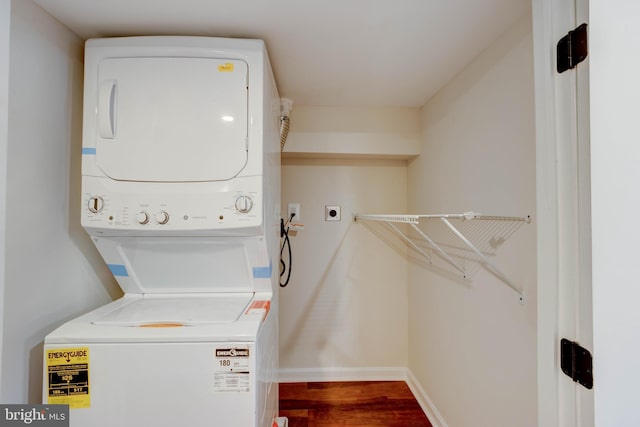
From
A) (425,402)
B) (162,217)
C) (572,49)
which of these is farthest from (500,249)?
(162,217)

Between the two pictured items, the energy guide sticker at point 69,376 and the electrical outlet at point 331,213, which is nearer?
the energy guide sticker at point 69,376

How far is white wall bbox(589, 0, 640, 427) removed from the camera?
588 mm

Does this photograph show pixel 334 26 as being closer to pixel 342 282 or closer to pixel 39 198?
pixel 39 198

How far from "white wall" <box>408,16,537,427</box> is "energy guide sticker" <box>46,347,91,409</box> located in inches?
61.9

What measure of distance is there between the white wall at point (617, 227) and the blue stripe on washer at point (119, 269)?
160 cm

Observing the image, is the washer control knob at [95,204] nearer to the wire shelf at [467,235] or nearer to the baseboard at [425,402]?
the wire shelf at [467,235]

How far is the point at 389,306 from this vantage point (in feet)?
7.18

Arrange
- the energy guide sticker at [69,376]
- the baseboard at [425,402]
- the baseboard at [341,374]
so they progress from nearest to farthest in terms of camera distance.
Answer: the energy guide sticker at [69,376]
the baseboard at [425,402]
the baseboard at [341,374]

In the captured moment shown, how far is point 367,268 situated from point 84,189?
1.85 meters

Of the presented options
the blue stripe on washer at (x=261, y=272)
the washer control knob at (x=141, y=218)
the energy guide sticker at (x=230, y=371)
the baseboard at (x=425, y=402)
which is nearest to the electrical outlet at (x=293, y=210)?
the blue stripe on washer at (x=261, y=272)

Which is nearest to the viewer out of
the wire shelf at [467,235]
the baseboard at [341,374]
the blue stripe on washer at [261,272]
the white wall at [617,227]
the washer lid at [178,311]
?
the white wall at [617,227]

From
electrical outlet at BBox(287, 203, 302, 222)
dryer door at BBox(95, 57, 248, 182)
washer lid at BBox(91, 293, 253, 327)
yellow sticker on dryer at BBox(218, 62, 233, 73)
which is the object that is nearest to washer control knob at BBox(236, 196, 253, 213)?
dryer door at BBox(95, 57, 248, 182)

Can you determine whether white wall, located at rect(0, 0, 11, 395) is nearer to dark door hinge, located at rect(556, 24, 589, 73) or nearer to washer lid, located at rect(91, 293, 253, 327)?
washer lid, located at rect(91, 293, 253, 327)

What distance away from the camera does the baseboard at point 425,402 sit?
64.7 inches
